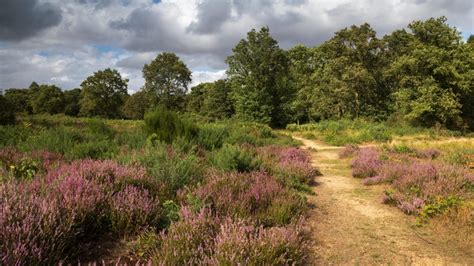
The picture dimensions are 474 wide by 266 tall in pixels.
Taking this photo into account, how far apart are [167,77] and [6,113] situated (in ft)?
136

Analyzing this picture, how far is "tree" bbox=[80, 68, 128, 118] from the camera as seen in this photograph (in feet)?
211

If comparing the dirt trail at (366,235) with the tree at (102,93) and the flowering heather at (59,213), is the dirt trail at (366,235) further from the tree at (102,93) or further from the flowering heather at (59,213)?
the tree at (102,93)

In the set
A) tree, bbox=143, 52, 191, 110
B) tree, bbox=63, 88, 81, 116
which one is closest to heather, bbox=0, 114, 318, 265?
tree, bbox=143, 52, 191, 110

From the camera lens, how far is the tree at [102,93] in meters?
64.4

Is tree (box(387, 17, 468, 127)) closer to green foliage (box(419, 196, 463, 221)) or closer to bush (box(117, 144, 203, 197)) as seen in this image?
green foliage (box(419, 196, 463, 221))

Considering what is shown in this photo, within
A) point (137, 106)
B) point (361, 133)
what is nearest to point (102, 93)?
point (137, 106)

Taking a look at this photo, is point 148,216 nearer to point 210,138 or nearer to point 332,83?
point 210,138

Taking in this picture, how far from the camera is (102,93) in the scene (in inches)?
2638

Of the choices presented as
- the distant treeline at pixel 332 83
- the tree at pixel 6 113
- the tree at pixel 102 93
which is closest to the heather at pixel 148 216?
the distant treeline at pixel 332 83

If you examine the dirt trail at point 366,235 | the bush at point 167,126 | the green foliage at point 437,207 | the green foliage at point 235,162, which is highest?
the bush at point 167,126

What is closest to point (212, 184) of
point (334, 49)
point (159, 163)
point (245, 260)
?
point (159, 163)

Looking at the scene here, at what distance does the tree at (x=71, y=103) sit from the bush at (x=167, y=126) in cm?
7220

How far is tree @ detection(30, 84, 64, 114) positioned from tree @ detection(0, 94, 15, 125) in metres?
58.0

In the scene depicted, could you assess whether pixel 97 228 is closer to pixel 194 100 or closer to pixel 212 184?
pixel 212 184
